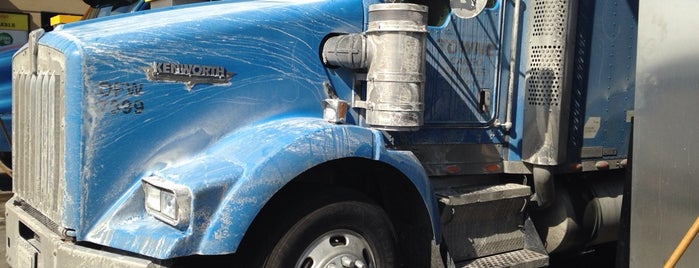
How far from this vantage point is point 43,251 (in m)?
3.75

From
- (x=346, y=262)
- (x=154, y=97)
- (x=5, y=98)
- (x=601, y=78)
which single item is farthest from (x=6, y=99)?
(x=601, y=78)

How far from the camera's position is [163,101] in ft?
12.1

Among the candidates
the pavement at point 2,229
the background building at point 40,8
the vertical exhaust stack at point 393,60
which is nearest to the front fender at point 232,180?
the vertical exhaust stack at point 393,60

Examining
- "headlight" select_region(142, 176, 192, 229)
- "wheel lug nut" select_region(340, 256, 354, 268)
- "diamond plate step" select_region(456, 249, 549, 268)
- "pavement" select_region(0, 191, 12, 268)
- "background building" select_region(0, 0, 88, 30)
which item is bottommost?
"pavement" select_region(0, 191, 12, 268)

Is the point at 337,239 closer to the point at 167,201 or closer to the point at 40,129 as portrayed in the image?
the point at 167,201

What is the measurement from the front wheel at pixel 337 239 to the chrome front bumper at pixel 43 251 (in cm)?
67

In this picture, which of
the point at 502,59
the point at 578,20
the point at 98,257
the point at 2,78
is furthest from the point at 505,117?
the point at 2,78

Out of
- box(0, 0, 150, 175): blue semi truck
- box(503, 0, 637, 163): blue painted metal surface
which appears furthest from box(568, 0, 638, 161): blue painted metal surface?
box(0, 0, 150, 175): blue semi truck

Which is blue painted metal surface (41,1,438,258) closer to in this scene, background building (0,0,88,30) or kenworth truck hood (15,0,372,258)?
kenworth truck hood (15,0,372,258)

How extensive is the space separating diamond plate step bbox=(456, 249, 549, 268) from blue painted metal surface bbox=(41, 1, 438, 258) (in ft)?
2.44

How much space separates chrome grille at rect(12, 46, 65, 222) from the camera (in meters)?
3.67

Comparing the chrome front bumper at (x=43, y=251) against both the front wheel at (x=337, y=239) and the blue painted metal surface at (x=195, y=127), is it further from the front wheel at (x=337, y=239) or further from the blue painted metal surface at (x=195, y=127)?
the front wheel at (x=337, y=239)

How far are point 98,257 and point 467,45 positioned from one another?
2.64 meters

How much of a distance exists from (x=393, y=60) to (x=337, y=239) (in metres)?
1.03
